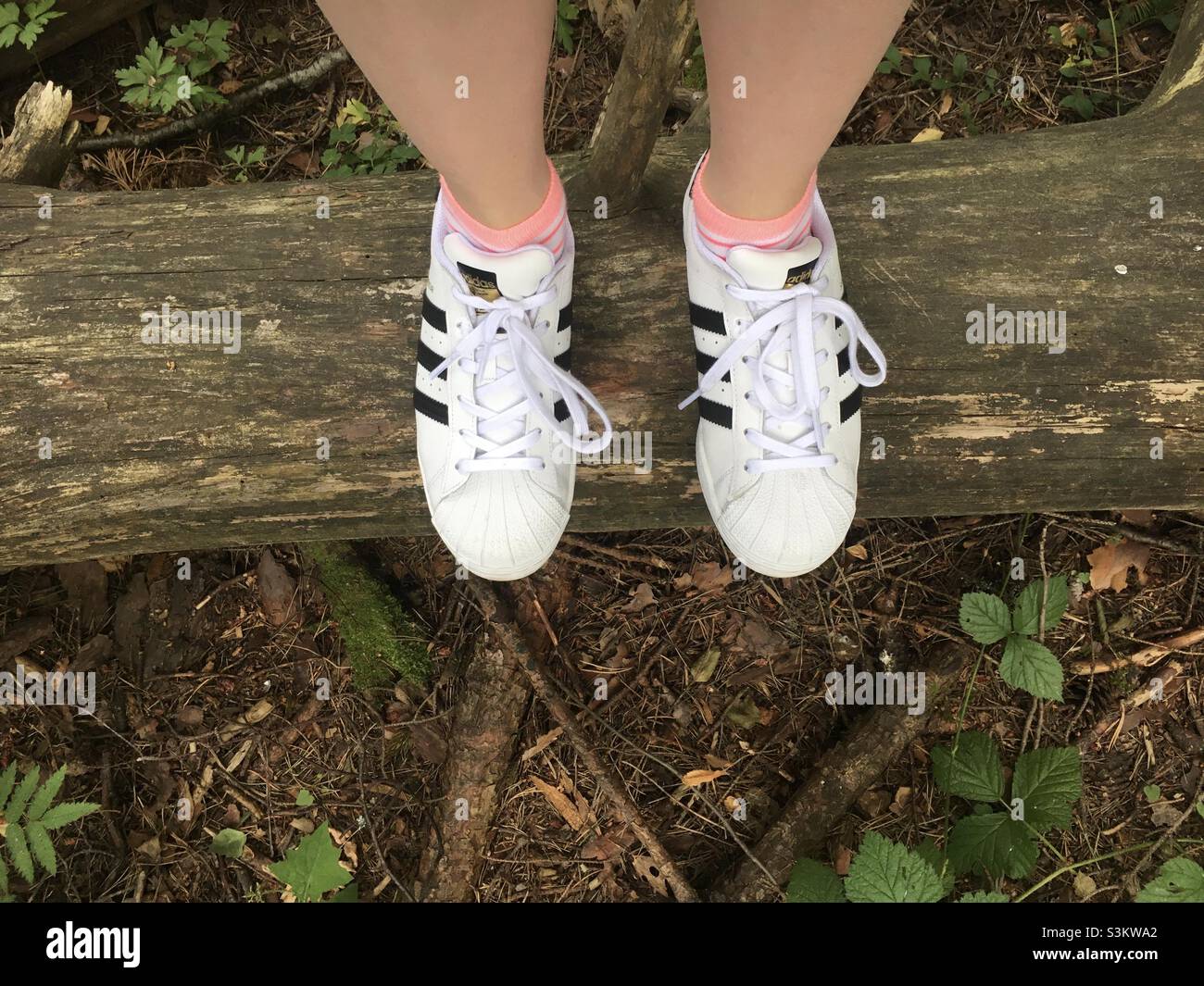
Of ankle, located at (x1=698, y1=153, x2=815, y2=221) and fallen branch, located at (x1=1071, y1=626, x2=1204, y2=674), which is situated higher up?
ankle, located at (x1=698, y1=153, x2=815, y2=221)

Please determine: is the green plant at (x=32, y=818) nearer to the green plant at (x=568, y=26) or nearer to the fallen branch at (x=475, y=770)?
the fallen branch at (x=475, y=770)

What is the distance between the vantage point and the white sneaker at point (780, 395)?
1680 millimetres

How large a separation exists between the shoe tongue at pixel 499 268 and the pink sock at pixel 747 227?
33 cm

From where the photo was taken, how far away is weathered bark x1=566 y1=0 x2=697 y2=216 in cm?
185

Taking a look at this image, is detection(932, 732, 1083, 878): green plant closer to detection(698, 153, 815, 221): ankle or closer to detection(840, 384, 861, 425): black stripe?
detection(840, 384, 861, 425): black stripe

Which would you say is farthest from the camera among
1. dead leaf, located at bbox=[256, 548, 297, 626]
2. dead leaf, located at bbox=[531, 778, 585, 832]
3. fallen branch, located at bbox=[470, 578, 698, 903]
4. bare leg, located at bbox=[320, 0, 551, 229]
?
dead leaf, located at bbox=[256, 548, 297, 626]

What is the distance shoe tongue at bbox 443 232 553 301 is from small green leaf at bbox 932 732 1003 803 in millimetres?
1739

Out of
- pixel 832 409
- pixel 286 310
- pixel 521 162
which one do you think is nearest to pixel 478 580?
pixel 286 310

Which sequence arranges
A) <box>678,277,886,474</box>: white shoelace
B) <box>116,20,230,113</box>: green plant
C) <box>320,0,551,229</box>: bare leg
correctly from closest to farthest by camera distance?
1. <box>320,0,551,229</box>: bare leg
2. <box>678,277,886,474</box>: white shoelace
3. <box>116,20,230,113</box>: green plant

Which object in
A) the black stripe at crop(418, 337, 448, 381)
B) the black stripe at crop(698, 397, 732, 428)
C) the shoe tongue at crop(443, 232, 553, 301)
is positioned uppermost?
the shoe tongue at crop(443, 232, 553, 301)

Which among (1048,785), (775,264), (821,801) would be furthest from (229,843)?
(1048,785)

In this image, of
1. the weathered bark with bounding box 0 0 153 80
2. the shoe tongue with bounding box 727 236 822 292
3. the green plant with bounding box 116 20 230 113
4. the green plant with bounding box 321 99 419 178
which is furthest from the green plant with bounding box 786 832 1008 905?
the weathered bark with bounding box 0 0 153 80

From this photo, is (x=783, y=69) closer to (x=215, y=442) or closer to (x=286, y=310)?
(x=286, y=310)

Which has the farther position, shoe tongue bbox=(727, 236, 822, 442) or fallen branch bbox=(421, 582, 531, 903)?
fallen branch bbox=(421, 582, 531, 903)
